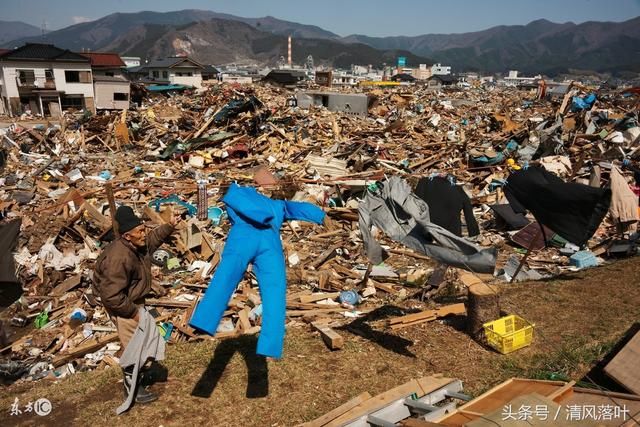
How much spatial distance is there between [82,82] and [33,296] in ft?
124

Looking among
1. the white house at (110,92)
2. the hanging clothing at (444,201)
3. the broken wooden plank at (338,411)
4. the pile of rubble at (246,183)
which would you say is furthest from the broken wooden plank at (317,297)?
the white house at (110,92)

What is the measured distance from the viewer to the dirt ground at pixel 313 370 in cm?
423

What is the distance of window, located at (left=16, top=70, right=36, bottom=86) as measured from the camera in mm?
37281

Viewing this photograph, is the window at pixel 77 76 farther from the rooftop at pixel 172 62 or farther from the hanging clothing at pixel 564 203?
the hanging clothing at pixel 564 203

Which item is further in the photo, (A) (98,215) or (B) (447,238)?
(A) (98,215)

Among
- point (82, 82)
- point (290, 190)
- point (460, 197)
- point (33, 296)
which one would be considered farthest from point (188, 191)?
point (82, 82)

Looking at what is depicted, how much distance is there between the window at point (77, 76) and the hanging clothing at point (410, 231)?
42.3m

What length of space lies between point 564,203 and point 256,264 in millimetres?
4113

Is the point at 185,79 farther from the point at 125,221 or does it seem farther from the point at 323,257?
the point at 125,221

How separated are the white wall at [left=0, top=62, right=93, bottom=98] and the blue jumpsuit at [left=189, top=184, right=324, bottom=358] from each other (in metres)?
42.2

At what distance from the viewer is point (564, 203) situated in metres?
5.60

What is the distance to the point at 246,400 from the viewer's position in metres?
4.41

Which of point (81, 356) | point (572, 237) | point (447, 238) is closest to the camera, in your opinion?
point (447, 238)

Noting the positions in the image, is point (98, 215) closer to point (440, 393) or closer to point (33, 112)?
point (440, 393)
